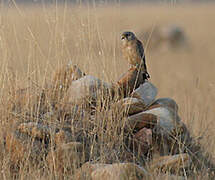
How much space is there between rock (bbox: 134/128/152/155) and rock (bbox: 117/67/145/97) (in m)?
0.44

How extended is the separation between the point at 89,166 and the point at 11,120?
890 millimetres

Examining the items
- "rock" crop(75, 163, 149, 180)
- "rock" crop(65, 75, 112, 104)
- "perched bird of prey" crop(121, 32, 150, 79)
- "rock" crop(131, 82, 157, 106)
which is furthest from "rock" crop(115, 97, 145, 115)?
"rock" crop(75, 163, 149, 180)

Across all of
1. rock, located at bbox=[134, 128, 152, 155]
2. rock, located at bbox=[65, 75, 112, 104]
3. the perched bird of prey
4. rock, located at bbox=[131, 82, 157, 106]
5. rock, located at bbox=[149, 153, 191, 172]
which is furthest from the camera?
the perched bird of prey

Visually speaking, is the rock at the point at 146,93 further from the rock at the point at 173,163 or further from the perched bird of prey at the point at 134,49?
the rock at the point at 173,163

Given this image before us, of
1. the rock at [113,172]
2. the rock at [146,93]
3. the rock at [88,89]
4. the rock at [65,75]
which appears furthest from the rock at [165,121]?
the rock at [65,75]

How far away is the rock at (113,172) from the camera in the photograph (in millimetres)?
3307

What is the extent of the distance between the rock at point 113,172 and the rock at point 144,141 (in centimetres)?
44

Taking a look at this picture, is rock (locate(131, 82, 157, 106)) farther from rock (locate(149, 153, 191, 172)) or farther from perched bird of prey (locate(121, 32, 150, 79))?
rock (locate(149, 153, 191, 172))

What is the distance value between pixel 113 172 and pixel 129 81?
118 cm

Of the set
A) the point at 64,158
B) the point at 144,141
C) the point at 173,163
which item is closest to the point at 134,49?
the point at 144,141

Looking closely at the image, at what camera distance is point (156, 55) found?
1739 cm

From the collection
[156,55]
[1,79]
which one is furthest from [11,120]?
[156,55]

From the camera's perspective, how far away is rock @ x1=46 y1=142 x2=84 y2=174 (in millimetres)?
3553

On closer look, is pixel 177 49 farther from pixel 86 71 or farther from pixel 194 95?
pixel 86 71
